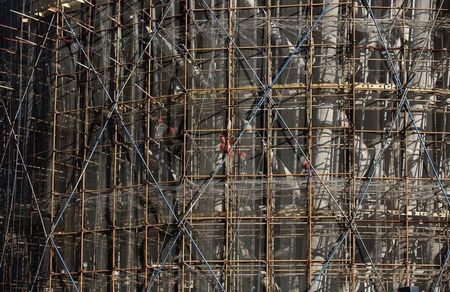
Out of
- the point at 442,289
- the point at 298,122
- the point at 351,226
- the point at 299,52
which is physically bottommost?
the point at 442,289

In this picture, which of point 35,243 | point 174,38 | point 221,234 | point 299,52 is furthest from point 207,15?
point 35,243

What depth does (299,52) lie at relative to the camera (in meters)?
17.3

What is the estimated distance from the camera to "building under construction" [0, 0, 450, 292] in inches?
657

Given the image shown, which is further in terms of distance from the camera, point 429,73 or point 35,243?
point 35,243

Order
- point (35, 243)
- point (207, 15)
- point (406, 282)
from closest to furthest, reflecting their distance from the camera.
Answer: point (406, 282)
point (207, 15)
point (35, 243)

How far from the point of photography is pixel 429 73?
17359 mm

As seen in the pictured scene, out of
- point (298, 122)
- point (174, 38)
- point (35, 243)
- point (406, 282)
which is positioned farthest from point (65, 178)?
point (406, 282)

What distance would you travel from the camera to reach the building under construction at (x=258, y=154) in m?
16.7

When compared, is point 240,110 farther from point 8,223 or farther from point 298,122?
point 8,223

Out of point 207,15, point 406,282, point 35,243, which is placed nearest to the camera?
point 406,282

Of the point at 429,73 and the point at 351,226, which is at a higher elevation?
the point at 429,73

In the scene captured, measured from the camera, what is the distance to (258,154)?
17250mm

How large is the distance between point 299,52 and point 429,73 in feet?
7.87

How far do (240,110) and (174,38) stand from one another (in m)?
2.03
